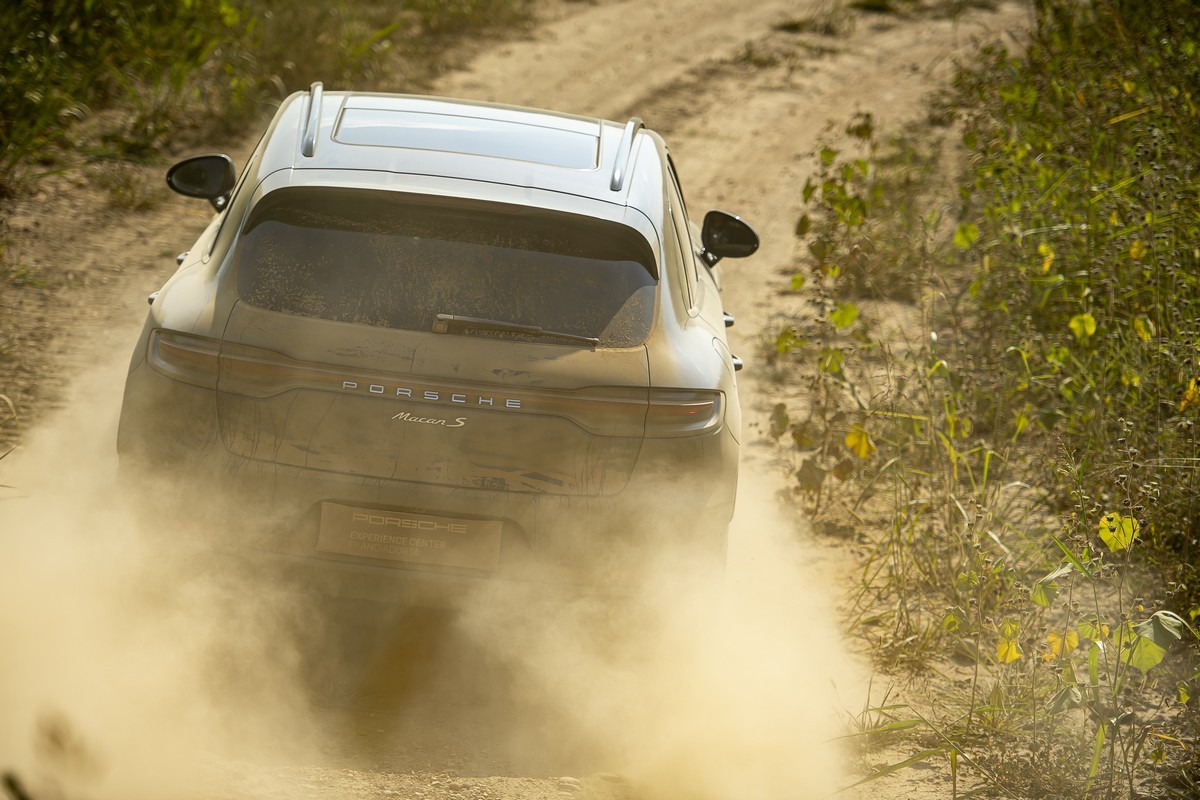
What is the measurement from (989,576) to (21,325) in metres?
5.23

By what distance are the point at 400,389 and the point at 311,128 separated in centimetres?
122

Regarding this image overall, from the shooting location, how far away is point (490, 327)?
11.4 feet

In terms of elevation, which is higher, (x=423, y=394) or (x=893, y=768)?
(x=423, y=394)

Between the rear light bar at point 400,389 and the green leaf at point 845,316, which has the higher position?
the rear light bar at point 400,389

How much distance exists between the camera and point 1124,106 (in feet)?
25.4

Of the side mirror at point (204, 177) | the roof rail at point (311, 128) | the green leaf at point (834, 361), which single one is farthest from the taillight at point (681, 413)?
the side mirror at point (204, 177)

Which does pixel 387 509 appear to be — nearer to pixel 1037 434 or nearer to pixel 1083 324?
pixel 1083 324

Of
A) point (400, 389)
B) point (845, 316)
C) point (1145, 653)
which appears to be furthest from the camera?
point (845, 316)

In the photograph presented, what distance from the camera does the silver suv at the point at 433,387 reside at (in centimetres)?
337

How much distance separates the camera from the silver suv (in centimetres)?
337

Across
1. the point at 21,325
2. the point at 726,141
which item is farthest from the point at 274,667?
the point at 726,141

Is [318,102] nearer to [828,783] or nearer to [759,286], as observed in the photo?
[828,783]

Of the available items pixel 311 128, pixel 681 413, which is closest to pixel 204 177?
pixel 311 128

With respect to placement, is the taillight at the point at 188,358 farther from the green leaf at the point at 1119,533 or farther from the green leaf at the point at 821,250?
the green leaf at the point at 821,250
